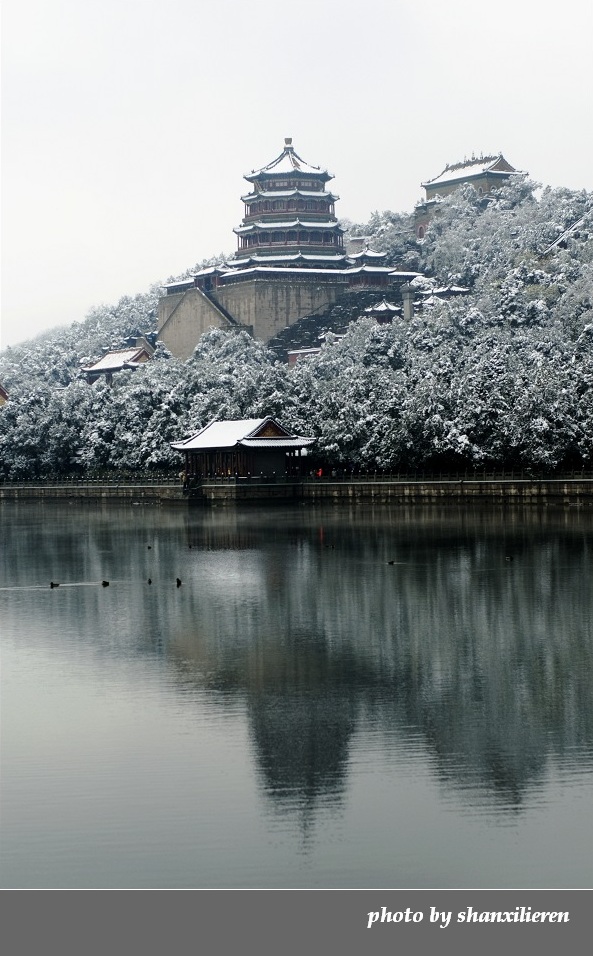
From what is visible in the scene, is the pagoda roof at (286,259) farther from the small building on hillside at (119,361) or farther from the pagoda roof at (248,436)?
the pagoda roof at (248,436)

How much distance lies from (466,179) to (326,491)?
5521 centimetres

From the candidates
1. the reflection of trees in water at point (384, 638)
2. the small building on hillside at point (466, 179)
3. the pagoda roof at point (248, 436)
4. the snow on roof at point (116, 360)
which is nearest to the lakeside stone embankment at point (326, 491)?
the pagoda roof at point (248, 436)

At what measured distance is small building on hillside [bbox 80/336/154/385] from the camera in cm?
9262

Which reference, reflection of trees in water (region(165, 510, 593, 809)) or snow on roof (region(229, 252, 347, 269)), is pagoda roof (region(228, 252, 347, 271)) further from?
reflection of trees in water (region(165, 510, 593, 809))

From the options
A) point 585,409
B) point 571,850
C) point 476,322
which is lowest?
point 571,850

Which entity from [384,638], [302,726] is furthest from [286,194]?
[302,726]

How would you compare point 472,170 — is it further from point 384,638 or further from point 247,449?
point 384,638

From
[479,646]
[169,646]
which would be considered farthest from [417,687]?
[169,646]

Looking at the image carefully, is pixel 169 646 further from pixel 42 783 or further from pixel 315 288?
pixel 315 288

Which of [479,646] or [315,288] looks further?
[315,288]

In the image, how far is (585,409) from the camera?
52.8 m

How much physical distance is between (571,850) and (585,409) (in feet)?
141

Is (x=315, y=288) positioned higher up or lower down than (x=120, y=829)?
higher up
